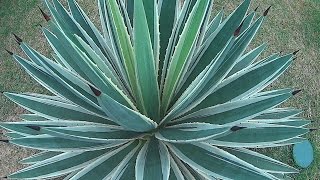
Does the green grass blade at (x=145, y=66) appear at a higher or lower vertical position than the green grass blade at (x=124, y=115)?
higher

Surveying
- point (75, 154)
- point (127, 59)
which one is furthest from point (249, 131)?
point (75, 154)

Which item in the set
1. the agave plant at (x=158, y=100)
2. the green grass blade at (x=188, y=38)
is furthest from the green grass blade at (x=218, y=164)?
the green grass blade at (x=188, y=38)

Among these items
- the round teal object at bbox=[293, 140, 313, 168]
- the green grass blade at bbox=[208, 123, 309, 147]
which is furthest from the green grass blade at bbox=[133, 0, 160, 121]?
the round teal object at bbox=[293, 140, 313, 168]

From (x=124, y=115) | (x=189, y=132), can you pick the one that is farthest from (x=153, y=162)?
(x=124, y=115)

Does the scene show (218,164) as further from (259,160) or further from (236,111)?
(259,160)

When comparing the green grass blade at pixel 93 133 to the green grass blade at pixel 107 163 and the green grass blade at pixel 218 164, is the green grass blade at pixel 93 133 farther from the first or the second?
the green grass blade at pixel 218 164

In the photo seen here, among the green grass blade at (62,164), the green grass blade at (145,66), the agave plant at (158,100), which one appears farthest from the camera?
the green grass blade at (62,164)

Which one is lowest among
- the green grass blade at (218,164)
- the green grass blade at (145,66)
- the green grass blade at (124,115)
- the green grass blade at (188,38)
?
the green grass blade at (124,115)

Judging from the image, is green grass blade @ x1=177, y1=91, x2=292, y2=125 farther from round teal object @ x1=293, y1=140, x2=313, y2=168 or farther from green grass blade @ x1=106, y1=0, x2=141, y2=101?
round teal object @ x1=293, y1=140, x2=313, y2=168
